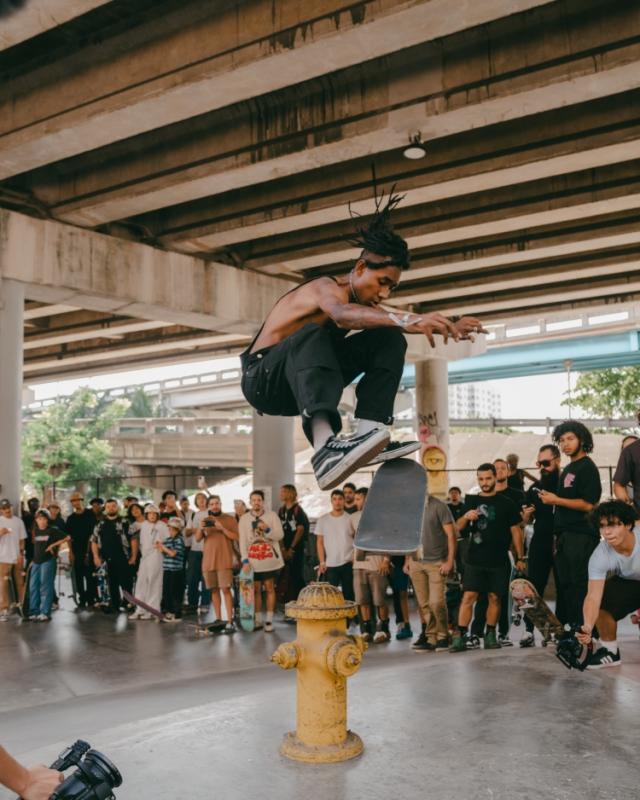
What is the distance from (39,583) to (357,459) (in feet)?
32.8

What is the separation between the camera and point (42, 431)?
41000mm

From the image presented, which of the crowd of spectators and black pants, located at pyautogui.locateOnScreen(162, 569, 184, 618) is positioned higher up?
the crowd of spectators

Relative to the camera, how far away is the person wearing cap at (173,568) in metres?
11.9

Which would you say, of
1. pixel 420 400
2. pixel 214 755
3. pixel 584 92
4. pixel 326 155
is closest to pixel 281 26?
pixel 326 155

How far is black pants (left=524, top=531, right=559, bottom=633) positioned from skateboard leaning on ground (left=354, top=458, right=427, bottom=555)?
161 inches

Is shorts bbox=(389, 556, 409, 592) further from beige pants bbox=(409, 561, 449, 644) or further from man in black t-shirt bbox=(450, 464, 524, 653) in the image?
man in black t-shirt bbox=(450, 464, 524, 653)

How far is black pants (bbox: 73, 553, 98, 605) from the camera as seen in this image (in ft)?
43.4

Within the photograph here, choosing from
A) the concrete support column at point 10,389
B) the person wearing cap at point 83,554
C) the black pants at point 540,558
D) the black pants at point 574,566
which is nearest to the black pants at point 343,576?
the black pants at point 540,558

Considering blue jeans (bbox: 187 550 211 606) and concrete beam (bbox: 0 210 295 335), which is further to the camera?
concrete beam (bbox: 0 210 295 335)

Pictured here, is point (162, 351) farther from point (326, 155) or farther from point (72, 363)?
point (326, 155)

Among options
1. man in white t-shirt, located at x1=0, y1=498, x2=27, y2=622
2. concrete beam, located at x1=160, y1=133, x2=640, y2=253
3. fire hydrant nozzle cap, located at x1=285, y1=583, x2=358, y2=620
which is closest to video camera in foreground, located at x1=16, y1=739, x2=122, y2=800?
fire hydrant nozzle cap, located at x1=285, y1=583, x2=358, y2=620

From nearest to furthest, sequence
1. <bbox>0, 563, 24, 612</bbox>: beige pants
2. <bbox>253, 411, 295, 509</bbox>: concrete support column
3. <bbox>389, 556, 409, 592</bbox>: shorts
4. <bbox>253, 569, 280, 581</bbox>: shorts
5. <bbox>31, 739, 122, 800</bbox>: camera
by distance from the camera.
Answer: <bbox>31, 739, 122, 800</bbox>: camera → <bbox>389, 556, 409, 592</bbox>: shorts → <bbox>253, 569, 280, 581</bbox>: shorts → <bbox>0, 563, 24, 612</bbox>: beige pants → <bbox>253, 411, 295, 509</bbox>: concrete support column

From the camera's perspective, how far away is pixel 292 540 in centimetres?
1142

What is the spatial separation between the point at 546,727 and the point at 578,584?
8.73 ft
